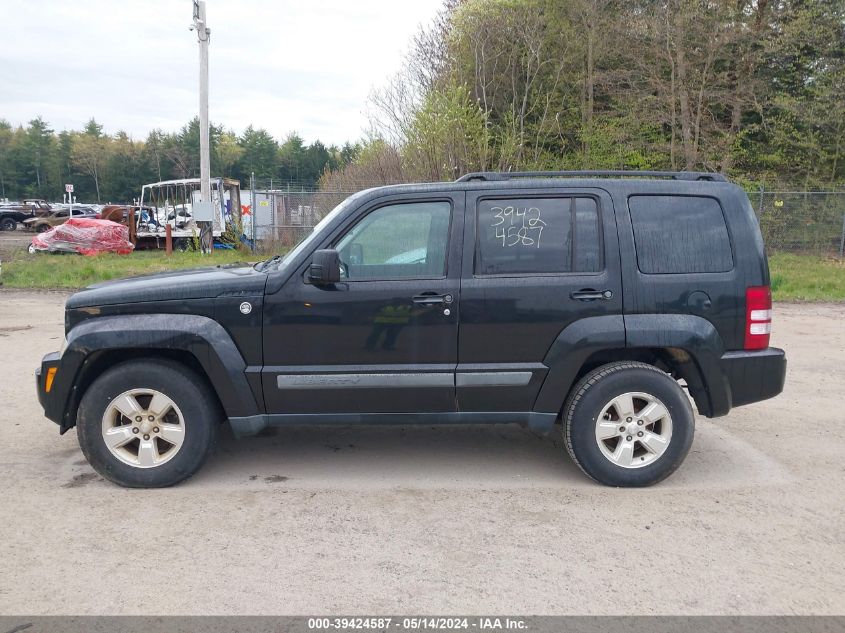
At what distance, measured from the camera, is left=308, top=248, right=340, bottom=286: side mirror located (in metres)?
4.27

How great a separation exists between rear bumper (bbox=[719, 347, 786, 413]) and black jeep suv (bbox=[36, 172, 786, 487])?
0.01 m

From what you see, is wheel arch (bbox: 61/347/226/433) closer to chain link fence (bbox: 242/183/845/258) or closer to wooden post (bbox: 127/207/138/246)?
chain link fence (bbox: 242/183/845/258)

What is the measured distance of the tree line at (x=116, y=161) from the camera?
288 feet

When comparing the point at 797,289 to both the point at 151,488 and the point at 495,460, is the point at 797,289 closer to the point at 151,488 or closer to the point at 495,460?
the point at 495,460

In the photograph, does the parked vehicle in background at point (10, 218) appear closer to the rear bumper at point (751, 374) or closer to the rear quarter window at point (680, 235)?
the rear quarter window at point (680, 235)

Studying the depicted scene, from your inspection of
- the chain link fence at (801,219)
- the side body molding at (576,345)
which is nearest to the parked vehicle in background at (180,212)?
the chain link fence at (801,219)

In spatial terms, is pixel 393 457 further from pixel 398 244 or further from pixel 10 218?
pixel 10 218

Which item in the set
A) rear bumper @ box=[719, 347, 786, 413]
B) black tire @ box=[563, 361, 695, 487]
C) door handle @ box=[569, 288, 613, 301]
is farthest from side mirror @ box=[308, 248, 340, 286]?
rear bumper @ box=[719, 347, 786, 413]

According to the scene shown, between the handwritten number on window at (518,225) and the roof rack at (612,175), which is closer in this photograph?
the handwritten number on window at (518,225)

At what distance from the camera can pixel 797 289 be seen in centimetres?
1477

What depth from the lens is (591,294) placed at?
444cm

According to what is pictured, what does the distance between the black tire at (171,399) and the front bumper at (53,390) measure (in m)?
0.17

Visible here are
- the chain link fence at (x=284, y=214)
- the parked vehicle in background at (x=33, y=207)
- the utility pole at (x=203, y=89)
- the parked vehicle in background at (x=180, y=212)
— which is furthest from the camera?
the parked vehicle in background at (x=33, y=207)

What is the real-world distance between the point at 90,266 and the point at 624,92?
16873mm
